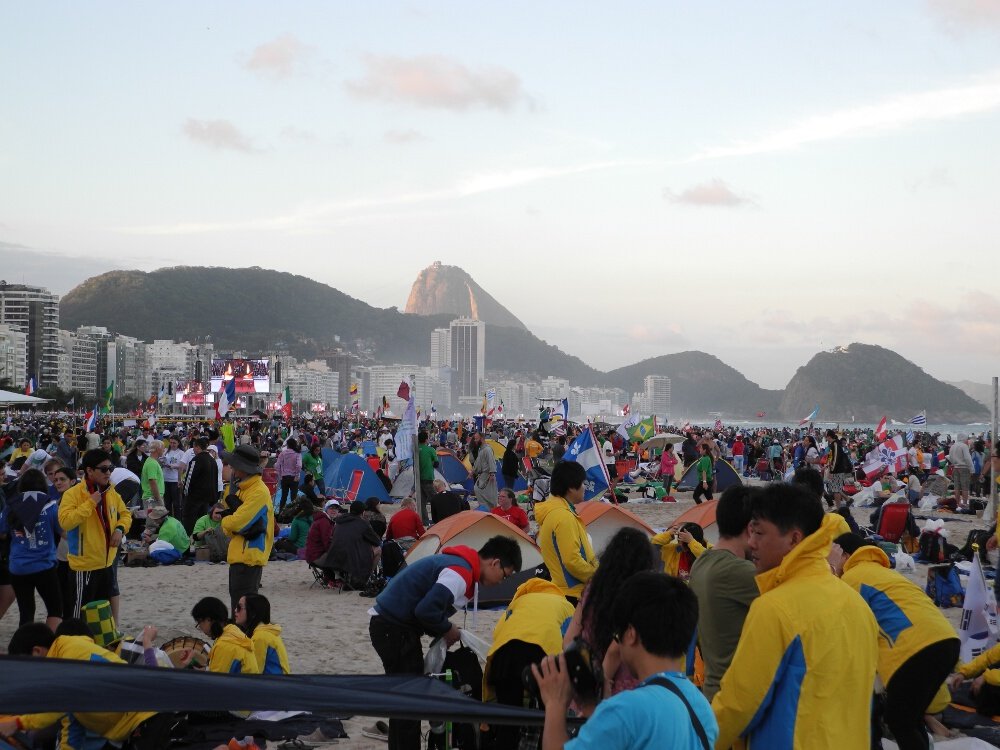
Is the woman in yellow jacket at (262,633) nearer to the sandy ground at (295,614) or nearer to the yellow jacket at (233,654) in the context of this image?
the yellow jacket at (233,654)

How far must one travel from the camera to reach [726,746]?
9.72ft

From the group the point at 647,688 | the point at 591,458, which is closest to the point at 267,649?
the point at 647,688

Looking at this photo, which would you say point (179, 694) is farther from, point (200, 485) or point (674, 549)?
point (200, 485)

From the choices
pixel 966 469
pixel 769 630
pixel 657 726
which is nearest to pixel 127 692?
pixel 657 726

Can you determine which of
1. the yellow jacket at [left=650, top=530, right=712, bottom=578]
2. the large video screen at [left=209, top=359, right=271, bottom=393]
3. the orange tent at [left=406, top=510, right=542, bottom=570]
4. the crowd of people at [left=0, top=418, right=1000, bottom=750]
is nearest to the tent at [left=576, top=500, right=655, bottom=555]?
the orange tent at [left=406, top=510, right=542, bottom=570]

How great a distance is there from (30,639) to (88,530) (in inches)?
90.7

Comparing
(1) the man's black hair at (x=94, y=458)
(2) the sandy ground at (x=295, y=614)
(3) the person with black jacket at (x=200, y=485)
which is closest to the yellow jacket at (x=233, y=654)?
(2) the sandy ground at (x=295, y=614)

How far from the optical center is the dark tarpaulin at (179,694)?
2.14 m

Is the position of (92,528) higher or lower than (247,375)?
lower

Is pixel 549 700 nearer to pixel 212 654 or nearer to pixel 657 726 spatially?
pixel 657 726

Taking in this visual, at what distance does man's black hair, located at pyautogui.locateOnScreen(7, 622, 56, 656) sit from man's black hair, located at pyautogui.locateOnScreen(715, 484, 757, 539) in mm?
3489

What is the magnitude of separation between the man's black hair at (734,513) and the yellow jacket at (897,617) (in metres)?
0.76

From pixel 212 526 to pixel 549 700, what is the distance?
39.0 ft

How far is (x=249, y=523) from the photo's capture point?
23.9 feet
